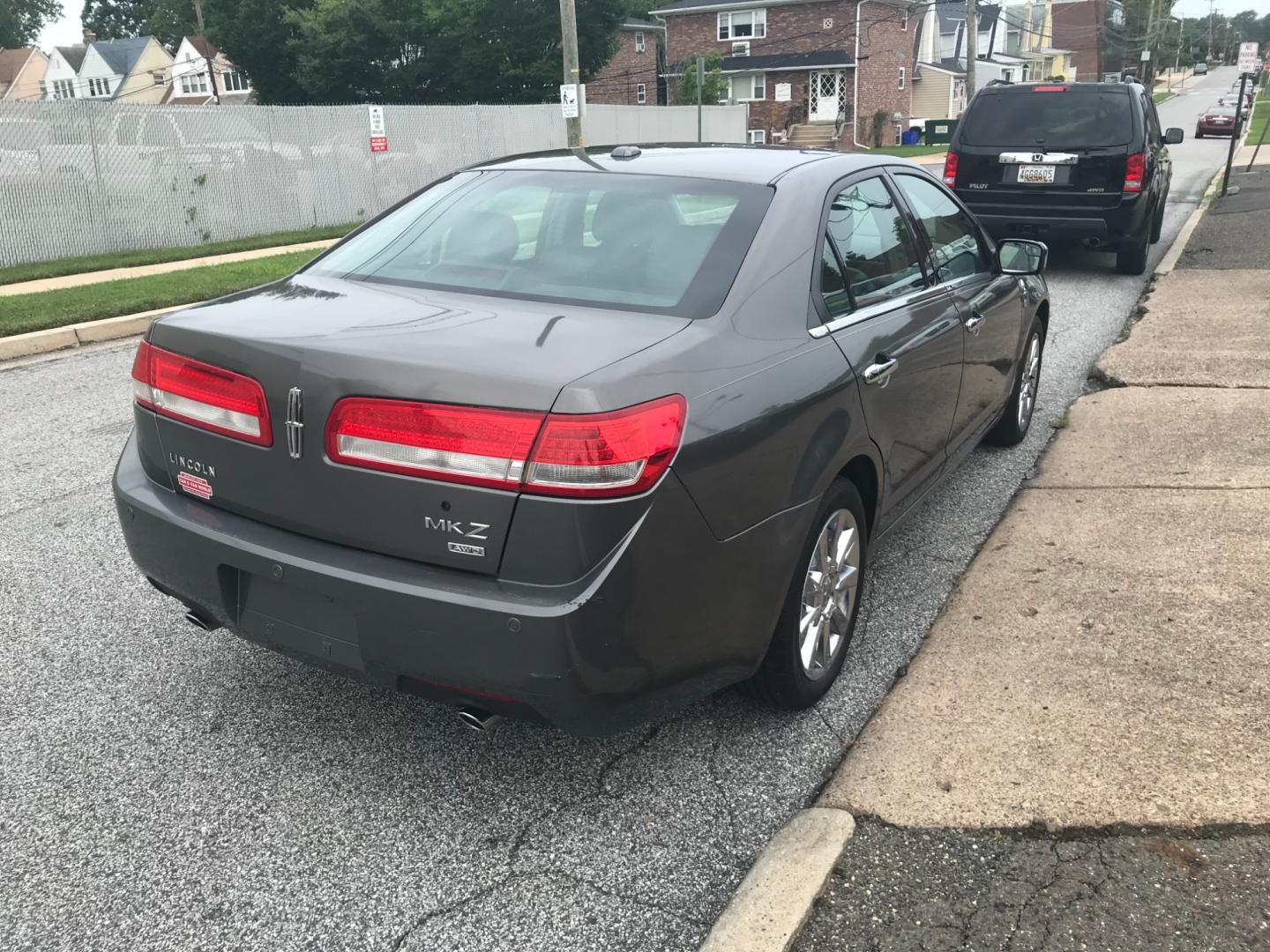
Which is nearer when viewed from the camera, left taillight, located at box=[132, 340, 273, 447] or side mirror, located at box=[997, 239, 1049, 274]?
left taillight, located at box=[132, 340, 273, 447]

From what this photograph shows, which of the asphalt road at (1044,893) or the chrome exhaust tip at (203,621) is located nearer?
the asphalt road at (1044,893)

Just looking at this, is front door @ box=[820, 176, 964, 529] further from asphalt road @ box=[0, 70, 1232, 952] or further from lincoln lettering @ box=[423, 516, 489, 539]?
lincoln lettering @ box=[423, 516, 489, 539]

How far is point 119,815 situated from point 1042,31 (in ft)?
338

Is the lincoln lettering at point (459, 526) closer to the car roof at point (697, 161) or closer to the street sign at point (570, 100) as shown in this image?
the car roof at point (697, 161)

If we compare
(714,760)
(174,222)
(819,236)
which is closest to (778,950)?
(714,760)

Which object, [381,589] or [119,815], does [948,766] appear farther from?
[119,815]

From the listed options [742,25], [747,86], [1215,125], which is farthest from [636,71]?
[1215,125]

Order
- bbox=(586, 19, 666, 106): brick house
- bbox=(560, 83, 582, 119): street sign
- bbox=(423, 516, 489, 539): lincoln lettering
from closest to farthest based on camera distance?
1. bbox=(423, 516, 489, 539): lincoln lettering
2. bbox=(560, 83, 582, 119): street sign
3. bbox=(586, 19, 666, 106): brick house

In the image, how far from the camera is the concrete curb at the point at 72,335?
896 centimetres

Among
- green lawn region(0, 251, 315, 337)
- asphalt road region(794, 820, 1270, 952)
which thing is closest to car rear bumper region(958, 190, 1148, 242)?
green lawn region(0, 251, 315, 337)

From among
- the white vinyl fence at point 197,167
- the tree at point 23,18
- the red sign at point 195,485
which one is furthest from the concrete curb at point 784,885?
the tree at point 23,18

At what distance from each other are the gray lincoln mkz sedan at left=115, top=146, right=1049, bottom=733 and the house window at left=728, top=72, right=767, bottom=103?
53582 millimetres

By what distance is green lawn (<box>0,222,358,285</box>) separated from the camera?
13266mm

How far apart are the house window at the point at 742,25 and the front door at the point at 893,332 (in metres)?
54.6
